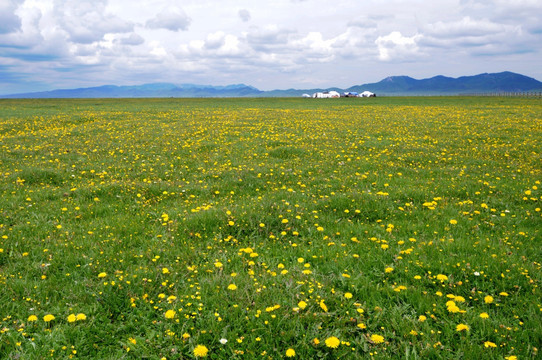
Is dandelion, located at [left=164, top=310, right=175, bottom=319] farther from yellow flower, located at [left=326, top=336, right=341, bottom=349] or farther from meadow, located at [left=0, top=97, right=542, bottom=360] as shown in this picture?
yellow flower, located at [left=326, top=336, right=341, bottom=349]

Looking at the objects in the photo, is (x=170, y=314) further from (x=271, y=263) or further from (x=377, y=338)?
(x=377, y=338)

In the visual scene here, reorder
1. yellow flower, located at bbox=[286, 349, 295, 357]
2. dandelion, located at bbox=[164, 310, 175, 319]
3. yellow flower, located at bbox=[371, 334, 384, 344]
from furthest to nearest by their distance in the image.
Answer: dandelion, located at bbox=[164, 310, 175, 319] < yellow flower, located at bbox=[371, 334, 384, 344] < yellow flower, located at bbox=[286, 349, 295, 357]

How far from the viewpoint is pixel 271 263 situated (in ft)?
16.9

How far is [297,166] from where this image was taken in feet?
36.9

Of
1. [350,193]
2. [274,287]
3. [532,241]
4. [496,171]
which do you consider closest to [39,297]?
[274,287]

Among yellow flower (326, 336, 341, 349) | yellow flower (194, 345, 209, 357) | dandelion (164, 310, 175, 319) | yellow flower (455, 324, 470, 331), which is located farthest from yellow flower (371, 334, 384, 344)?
dandelion (164, 310, 175, 319)

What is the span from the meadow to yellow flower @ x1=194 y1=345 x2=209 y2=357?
0.03ft

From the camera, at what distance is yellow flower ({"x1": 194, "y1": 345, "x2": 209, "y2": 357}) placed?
336 cm

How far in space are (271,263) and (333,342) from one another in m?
1.87

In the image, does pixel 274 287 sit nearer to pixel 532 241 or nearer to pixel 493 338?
pixel 493 338

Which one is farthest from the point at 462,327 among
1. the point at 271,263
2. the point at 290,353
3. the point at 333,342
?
the point at 271,263

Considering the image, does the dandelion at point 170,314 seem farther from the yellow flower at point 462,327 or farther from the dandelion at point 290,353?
the yellow flower at point 462,327

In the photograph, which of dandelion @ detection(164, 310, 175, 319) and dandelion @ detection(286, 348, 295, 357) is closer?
dandelion @ detection(286, 348, 295, 357)

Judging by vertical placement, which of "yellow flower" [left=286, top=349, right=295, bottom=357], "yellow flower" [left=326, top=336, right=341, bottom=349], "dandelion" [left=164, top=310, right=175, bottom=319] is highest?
"dandelion" [left=164, top=310, right=175, bottom=319]
